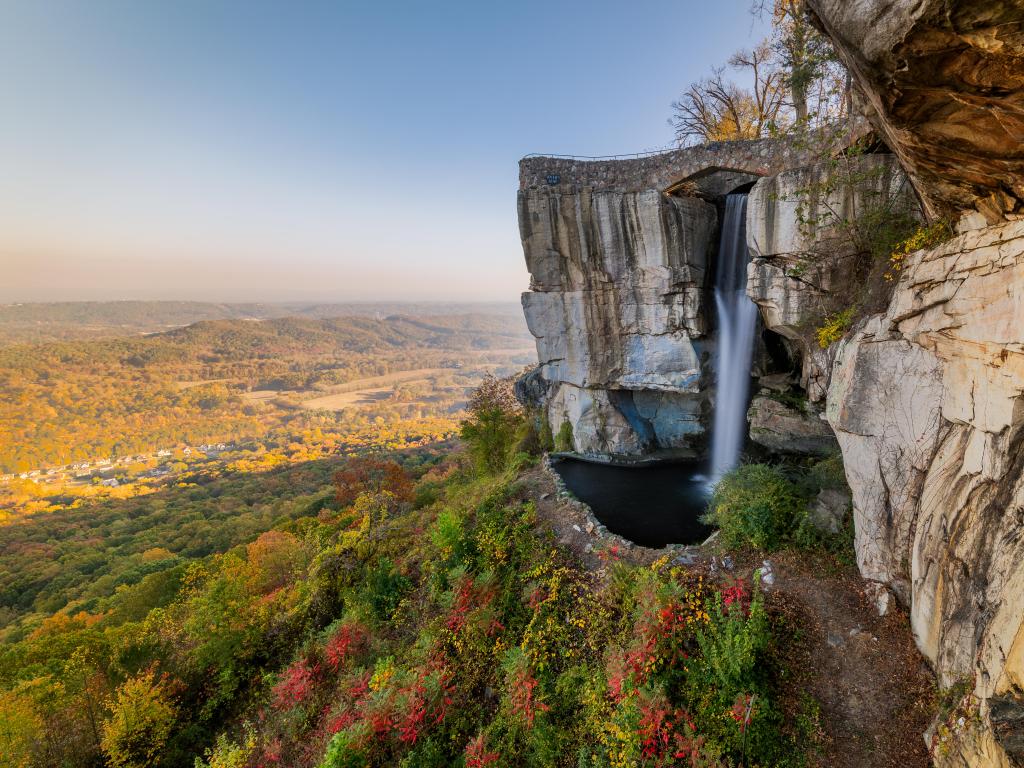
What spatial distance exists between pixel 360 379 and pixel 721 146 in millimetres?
166785

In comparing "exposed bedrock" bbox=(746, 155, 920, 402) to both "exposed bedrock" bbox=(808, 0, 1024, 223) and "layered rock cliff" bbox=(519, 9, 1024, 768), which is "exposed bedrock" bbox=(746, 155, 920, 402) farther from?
"exposed bedrock" bbox=(808, 0, 1024, 223)

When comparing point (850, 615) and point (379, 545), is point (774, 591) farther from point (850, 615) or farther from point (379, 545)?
point (379, 545)

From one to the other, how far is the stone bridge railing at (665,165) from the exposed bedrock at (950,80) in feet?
31.8

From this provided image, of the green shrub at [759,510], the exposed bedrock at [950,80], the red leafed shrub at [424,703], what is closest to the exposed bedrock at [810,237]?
the green shrub at [759,510]

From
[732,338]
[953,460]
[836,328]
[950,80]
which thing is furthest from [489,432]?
[950,80]

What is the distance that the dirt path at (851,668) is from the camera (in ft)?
19.0

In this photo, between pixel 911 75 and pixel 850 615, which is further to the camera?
pixel 850 615

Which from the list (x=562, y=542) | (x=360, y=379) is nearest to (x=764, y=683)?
(x=562, y=542)

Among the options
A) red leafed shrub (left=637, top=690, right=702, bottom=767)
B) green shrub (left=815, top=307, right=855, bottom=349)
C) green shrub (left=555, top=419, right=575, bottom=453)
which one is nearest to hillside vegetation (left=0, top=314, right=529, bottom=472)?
green shrub (left=555, top=419, right=575, bottom=453)

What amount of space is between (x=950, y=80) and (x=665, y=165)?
13.5 metres

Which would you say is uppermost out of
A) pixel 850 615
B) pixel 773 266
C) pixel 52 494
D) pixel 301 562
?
pixel 773 266

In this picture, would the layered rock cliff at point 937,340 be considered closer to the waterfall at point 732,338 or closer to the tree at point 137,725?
the waterfall at point 732,338

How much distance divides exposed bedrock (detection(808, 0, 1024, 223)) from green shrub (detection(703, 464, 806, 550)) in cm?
648

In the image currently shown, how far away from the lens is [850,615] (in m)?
7.31
